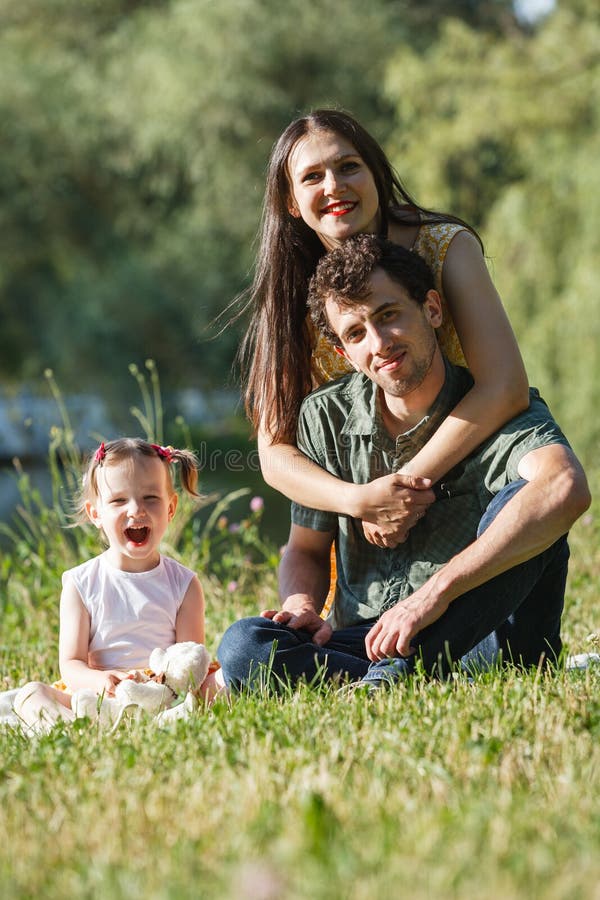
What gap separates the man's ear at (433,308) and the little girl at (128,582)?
894mm

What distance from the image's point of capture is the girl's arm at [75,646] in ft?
10.1

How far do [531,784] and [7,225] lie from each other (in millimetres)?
14946

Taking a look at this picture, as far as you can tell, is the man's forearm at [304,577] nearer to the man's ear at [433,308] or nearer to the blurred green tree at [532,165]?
the man's ear at [433,308]

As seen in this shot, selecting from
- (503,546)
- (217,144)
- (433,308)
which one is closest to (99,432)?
(217,144)

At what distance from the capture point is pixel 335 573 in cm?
323

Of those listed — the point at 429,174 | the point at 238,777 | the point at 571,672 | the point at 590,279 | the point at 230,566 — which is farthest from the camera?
the point at 429,174

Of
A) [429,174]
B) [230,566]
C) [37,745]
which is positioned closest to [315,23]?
[429,174]

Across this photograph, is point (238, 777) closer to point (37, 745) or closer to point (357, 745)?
point (357, 745)

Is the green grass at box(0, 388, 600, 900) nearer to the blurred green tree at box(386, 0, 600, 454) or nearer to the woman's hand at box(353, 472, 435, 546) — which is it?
the woman's hand at box(353, 472, 435, 546)

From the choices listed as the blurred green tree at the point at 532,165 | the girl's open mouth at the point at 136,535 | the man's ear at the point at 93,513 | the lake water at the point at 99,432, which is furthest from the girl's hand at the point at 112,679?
the lake water at the point at 99,432

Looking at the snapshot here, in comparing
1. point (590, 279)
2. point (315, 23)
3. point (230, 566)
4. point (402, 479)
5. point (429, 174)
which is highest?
point (315, 23)

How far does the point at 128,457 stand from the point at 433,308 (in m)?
0.98

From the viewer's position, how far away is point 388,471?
3.06m

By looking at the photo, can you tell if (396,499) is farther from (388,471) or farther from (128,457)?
(128,457)
